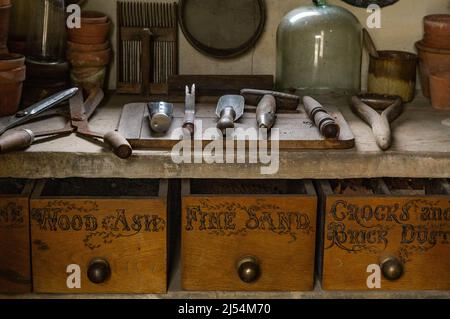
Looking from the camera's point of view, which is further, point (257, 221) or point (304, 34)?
point (304, 34)

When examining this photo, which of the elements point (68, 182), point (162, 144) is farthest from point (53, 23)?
point (162, 144)

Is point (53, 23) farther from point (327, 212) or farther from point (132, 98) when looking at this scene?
point (327, 212)

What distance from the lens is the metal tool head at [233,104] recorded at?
1957 mm

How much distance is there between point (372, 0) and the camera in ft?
Answer: 7.57

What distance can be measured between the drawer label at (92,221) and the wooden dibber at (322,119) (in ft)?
1.40

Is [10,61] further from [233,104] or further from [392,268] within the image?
[392,268]

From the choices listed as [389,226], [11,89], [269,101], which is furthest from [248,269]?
[11,89]

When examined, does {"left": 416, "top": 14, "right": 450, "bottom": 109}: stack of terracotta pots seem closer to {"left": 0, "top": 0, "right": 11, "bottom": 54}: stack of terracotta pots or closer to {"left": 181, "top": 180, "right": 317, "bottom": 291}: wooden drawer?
{"left": 181, "top": 180, "right": 317, "bottom": 291}: wooden drawer

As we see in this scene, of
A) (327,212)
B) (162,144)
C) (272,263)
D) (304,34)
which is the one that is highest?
(304,34)

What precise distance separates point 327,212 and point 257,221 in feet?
0.53

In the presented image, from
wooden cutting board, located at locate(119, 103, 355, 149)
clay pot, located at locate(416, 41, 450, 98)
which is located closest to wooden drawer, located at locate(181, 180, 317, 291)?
wooden cutting board, located at locate(119, 103, 355, 149)

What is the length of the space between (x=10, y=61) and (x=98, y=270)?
22.3 inches

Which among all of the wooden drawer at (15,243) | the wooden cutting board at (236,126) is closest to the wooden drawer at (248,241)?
the wooden cutting board at (236,126)

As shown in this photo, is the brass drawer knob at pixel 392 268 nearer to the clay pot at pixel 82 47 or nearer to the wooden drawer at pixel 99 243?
the wooden drawer at pixel 99 243
